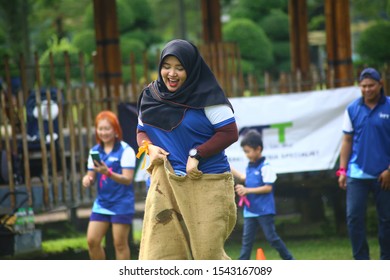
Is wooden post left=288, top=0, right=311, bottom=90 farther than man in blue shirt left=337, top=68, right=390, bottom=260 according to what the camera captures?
Yes

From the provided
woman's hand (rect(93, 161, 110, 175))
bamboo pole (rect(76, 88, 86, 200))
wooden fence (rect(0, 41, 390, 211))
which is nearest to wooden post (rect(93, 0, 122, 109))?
wooden fence (rect(0, 41, 390, 211))

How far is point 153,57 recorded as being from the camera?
24.3 meters

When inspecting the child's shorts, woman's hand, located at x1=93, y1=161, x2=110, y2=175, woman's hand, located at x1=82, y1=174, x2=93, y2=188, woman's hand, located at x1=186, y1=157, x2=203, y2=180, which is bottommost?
the child's shorts

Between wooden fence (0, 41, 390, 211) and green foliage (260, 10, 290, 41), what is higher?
green foliage (260, 10, 290, 41)

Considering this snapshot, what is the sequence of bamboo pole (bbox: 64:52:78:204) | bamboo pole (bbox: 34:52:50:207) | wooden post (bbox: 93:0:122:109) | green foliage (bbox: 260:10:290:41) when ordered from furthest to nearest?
green foliage (bbox: 260:10:290:41) < wooden post (bbox: 93:0:122:109) < bamboo pole (bbox: 64:52:78:204) < bamboo pole (bbox: 34:52:50:207)

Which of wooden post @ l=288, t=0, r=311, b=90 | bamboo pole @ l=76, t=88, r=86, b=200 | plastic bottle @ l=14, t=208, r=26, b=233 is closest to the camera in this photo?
bamboo pole @ l=76, t=88, r=86, b=200

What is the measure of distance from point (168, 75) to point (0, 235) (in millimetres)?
4658

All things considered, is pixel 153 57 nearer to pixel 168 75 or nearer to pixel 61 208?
pixel 61 208

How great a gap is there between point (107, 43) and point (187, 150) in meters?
5.66

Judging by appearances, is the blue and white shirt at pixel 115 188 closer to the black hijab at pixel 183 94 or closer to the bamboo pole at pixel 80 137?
the bamboo pole at pixel 80 137

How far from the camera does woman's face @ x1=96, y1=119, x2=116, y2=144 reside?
9.39 meters

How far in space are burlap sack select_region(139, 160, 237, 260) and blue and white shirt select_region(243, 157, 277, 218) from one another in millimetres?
2884

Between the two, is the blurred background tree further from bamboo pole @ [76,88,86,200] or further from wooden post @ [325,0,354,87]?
bamboo pole @ [76,88,86,200]

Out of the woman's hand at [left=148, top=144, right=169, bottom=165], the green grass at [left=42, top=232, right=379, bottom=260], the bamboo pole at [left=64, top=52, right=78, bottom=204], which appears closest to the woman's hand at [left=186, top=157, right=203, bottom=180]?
the woman's hand at [left=148, top=144, right=169, bottom=165]
